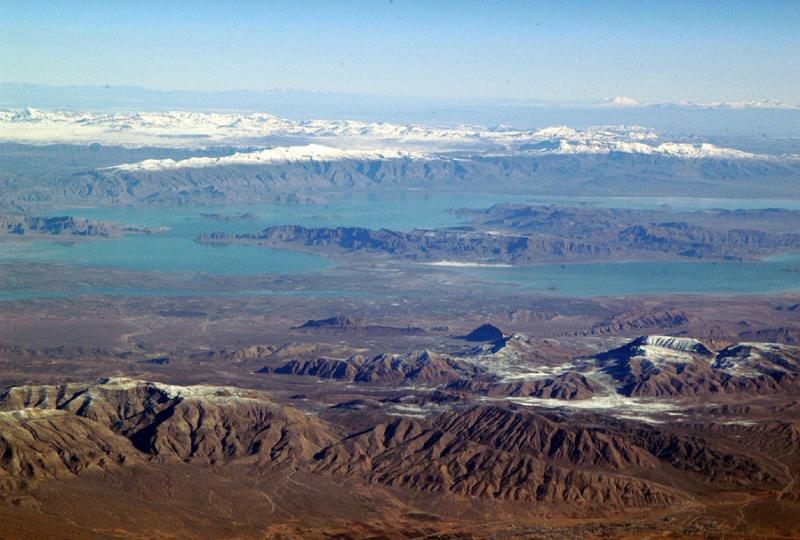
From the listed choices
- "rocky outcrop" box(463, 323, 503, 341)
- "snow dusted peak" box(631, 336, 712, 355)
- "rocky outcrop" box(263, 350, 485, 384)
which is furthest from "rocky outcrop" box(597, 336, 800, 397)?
"rocky outcrop" box(463, 323, 503, 341)

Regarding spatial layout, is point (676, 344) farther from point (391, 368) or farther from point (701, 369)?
point (391, 368)

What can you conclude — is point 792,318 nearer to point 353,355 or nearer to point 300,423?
point 353,355

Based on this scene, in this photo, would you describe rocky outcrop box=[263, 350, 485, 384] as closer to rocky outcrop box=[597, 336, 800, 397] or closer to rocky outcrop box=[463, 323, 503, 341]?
rocky outcrop box=[597, 336, 800, 397]

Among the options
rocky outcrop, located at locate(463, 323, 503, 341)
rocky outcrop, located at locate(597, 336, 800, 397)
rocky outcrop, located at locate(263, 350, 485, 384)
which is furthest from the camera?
rocky outcrop, located at locate(463, 323, 503, 341)

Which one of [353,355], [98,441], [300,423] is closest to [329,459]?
[300,423]

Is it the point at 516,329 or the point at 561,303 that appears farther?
the point at 561,303

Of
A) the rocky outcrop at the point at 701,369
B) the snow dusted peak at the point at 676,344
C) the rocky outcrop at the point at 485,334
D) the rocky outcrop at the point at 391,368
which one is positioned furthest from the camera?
the rocky outcrop at the point at 485,334

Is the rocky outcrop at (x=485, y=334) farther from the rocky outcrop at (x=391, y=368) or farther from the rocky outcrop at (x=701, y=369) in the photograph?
the rocky outcrop at (x=701, y=369)

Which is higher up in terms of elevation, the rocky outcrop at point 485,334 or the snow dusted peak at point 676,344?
the snow dusted peak at point 676,344

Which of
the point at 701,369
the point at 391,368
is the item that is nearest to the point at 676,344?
the point at 701,369

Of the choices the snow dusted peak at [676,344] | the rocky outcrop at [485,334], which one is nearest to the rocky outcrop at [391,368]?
the rocky outcrop at [485,334]

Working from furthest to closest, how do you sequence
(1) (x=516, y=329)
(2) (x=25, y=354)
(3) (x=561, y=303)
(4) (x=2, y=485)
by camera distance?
(3) (x=561, y=303), (1) (x=516, y=329), (2) (x=25, y=354), (4) (x=2, y=485)
